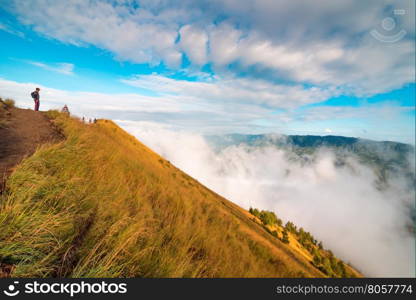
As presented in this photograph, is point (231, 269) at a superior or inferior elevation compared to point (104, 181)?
inferior

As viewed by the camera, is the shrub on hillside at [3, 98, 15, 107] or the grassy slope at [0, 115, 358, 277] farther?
the shrub on hillside at [3, 98, 15, 107]

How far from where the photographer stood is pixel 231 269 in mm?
4410

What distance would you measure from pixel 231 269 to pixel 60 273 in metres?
3.16

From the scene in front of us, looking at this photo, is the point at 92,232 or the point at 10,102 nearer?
the point at 92,232

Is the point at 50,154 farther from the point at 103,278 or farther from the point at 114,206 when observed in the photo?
the point at 103,278

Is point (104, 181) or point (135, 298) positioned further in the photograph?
point (104, 181)

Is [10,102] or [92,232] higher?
[10,102]

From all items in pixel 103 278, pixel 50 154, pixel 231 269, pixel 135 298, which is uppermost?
pixel 50 154

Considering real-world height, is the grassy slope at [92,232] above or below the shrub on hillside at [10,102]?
below

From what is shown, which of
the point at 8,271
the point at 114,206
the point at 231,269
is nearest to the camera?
the point at 8,271

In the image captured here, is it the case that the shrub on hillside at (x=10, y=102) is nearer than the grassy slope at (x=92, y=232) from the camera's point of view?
No

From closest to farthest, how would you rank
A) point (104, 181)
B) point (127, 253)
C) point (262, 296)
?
point (127, 253) → point (262, 296) → point (104, 181)

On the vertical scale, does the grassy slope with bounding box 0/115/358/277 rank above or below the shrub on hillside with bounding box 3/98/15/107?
below

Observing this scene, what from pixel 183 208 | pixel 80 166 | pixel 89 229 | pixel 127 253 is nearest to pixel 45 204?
pixel 89 229
